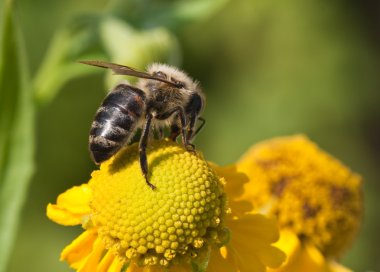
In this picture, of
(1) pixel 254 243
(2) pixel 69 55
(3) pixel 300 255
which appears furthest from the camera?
(2) pixel 69 55

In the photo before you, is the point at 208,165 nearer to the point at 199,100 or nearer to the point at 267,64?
the point at 199,100

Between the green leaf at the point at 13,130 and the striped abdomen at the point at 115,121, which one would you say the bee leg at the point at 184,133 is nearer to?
the striped abdomen at the point at 115,121

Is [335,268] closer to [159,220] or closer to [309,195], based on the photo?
[309,195]

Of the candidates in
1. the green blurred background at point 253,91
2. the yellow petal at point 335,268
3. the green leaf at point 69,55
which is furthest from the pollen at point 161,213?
the green blurred background at point 253,91

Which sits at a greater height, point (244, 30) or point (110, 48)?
point (244, 30)

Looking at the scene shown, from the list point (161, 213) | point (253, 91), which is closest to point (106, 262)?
point (161, 213)

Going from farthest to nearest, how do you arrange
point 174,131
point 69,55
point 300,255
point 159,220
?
1. point 69,55
2. point 300,255
3. point 174,131
4. point 159,220

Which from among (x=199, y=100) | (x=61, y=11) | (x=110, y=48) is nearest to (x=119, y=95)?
(x=199, y=100)
